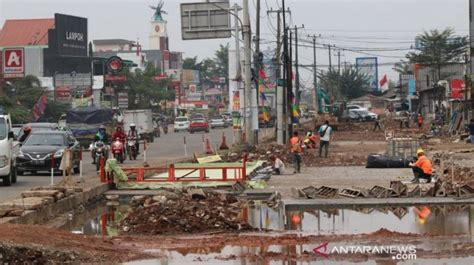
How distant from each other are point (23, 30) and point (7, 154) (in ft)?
334

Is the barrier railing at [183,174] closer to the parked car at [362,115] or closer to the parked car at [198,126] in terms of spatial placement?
the parked car at [198,126]

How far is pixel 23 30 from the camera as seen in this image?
12681cm

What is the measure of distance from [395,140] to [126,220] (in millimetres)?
21266

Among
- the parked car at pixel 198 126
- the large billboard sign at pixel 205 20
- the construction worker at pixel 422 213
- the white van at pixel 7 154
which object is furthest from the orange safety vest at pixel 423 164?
the parked car at pixel 198 126

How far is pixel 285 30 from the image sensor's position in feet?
211

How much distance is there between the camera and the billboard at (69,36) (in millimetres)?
110688

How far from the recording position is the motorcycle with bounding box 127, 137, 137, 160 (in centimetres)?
4166

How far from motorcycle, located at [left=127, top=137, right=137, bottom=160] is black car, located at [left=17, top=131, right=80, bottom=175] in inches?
278

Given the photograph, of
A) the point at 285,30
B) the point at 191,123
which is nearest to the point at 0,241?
the point at 285,30

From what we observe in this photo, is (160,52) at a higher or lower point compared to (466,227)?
higher

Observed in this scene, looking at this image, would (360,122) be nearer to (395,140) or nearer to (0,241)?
(395,140)

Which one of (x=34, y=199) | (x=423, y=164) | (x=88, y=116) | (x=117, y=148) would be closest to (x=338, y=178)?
(x=423, y=164)

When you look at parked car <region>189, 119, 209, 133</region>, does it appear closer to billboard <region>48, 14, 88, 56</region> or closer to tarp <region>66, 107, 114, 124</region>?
billboard <region>48, 14, 88, 56</region>

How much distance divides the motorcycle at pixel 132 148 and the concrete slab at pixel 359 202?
1914cm
